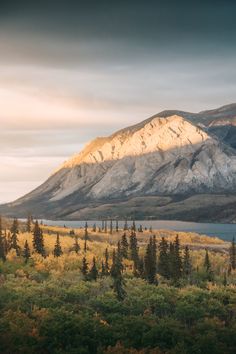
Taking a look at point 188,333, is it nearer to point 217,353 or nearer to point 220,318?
point 217,353

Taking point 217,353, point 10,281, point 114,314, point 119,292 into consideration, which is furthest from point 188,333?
point 10,281

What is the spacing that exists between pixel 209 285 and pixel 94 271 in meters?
35.5

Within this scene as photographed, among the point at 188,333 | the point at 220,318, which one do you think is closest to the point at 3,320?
the point at 188,333

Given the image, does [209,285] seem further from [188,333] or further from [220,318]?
[188,333]

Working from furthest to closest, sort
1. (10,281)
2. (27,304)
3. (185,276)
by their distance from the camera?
(185,276)
(10,281)
(27,304)

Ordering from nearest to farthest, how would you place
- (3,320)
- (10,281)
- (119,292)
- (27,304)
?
(3,320), (27,304), (119,292), (10,281)

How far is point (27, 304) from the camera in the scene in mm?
143500

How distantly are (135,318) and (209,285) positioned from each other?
51.6m

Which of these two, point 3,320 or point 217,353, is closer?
point 217,353

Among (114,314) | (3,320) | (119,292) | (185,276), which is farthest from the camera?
(185,276)

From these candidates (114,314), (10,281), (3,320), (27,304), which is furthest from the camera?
(10,281)

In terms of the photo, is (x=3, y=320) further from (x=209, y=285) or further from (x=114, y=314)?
(x=209, y=285)

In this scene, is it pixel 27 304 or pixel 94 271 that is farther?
pixel 94 271

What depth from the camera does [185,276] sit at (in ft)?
648
